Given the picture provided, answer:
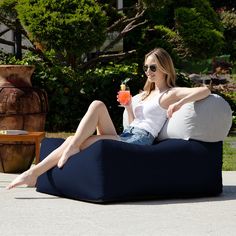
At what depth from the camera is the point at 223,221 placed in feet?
19.7

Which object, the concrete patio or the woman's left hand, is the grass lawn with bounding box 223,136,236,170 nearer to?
the concrete patio

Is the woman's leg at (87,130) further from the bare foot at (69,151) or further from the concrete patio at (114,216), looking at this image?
the concrete patio at (114,216)

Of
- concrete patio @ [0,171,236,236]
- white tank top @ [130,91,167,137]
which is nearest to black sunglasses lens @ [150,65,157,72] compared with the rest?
white tank top @ [130,91,167,137]

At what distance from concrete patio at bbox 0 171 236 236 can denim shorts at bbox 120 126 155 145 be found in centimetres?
59

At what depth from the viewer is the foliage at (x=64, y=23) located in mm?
14328

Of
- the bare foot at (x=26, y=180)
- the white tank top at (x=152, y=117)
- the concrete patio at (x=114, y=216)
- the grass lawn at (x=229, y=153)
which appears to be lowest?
the grass lawn at (x=229, y=153)

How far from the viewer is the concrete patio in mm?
5578

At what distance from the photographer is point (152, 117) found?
7.56 m

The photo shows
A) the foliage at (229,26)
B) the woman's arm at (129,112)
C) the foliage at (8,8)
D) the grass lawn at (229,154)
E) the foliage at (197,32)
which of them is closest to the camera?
the woman's arm at (129,112)

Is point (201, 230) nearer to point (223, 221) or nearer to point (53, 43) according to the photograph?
point (223, 221)

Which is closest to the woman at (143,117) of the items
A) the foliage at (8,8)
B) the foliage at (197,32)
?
the foliage at (8,8)

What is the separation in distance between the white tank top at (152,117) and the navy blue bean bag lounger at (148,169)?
0.31 feet

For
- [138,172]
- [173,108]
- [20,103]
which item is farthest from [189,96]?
[20,103]

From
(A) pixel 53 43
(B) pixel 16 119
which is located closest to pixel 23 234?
(B) pixel 16 119
